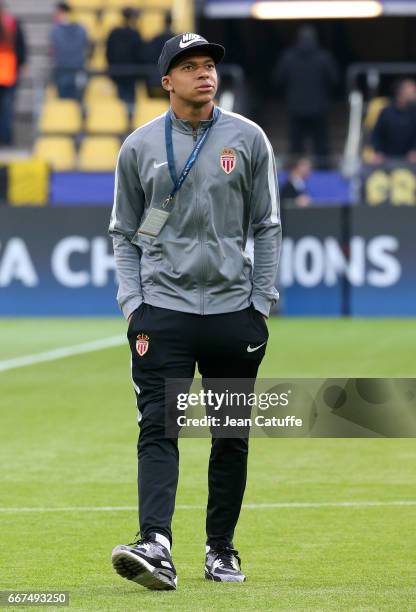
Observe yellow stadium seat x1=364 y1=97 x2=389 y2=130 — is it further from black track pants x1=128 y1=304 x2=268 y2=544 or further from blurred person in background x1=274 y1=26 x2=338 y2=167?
black track pants x1=128 y1=304 x2=268 y2=544

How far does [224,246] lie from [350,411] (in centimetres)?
80

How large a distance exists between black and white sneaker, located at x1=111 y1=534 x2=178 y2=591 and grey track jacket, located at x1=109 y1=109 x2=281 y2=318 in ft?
3.04

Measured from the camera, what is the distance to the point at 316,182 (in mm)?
25906

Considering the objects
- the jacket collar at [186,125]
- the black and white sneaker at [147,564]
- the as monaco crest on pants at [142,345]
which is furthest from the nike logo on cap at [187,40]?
the black and white sneaker at [147,564]

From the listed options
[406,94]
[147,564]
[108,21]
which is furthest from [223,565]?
[108,21]

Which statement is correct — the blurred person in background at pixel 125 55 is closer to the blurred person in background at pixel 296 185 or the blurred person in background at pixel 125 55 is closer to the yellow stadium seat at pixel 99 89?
the yellow stadium seat at pixel 99 89

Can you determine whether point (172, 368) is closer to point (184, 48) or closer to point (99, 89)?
point (184, 48)

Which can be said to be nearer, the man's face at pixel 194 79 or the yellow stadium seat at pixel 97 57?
the man's face at pixel 194 79

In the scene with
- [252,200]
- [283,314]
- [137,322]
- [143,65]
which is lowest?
[283,314]

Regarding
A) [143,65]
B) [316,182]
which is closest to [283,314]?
[316,182]

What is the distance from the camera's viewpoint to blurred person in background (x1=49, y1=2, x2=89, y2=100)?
2853 cm

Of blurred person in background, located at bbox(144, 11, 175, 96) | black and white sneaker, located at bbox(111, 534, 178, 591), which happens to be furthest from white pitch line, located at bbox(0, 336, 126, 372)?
black and white sneaker, located at bbox(111, 534, 178, 591)

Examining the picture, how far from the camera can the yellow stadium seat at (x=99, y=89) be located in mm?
28859

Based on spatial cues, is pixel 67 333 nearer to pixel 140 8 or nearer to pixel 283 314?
pixel 283 314
